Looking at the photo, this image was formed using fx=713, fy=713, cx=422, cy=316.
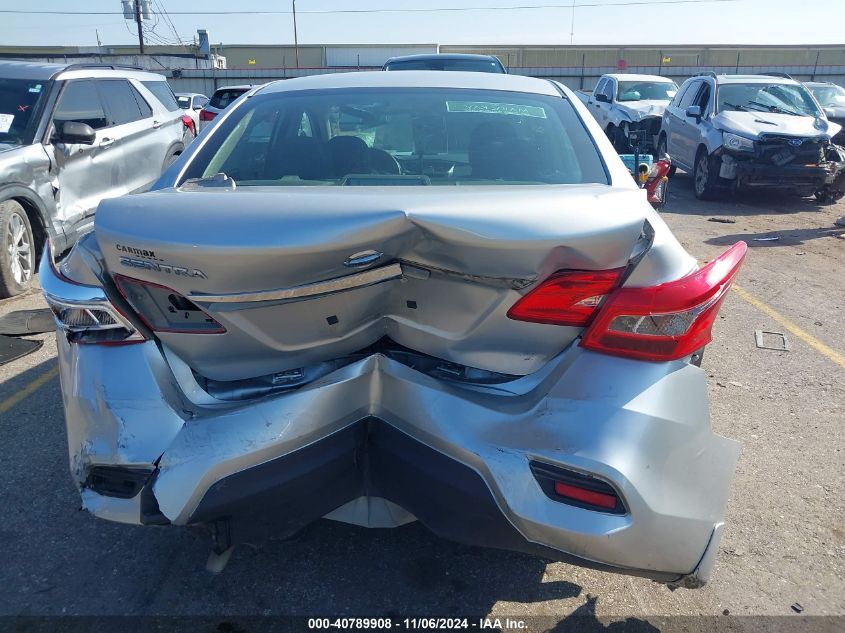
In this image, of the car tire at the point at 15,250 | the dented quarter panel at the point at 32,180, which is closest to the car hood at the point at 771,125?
the dented quarter panel at the point at 32,180

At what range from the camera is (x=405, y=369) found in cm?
213

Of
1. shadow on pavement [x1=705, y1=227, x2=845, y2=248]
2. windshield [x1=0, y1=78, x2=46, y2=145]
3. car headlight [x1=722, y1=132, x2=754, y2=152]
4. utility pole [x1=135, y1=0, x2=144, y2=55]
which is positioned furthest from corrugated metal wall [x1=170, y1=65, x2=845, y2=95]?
windshield [x1=0, y1=78, x2=46, y2=145]

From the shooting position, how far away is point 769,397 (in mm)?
4332

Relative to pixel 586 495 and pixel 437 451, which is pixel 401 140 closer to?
pixel 437 451

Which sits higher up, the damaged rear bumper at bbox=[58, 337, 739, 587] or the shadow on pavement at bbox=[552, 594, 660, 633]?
the damaged rear bumper at bbox=[58, 337, 739, 587]

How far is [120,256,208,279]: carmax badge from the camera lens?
6.47 feet

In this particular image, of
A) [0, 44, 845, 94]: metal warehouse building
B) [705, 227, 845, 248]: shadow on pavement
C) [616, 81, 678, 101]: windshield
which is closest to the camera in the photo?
[705, 227, 845, 248]: shadow on pavement

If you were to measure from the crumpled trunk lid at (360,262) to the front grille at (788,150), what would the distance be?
988 centimetres

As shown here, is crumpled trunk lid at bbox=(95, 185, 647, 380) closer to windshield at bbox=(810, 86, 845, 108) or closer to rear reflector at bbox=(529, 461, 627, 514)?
rear reflector at bbox=(529, 461, 627, 514)

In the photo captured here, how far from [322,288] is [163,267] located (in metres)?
0.45

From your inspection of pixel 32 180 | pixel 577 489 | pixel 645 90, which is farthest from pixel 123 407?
pixel 645 90

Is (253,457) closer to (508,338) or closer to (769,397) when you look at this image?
(508,338)

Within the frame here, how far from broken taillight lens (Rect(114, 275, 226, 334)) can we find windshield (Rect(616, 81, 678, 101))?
16367mm

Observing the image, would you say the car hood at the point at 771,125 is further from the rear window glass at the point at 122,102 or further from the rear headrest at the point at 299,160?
the rear headrest at the point at 299,160
